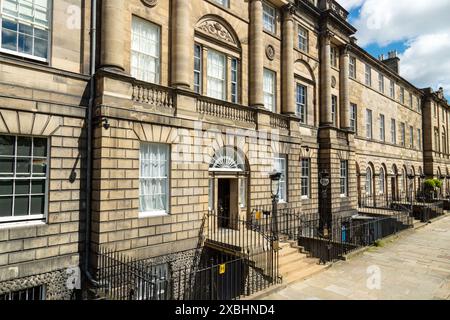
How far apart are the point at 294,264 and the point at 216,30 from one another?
979 centimetres

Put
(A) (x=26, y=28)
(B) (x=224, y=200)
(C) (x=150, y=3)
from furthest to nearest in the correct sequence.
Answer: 1. (B) (x=224, y=200)
2. (C) (x=150, y=3)
3. (A) (x=26, y=28)

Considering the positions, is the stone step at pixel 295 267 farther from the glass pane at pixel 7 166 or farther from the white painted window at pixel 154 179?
the glass pane at pixel 7 166

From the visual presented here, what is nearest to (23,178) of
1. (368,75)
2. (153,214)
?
(153,214)

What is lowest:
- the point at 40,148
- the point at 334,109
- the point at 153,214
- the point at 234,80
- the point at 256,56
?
the point at 153,214

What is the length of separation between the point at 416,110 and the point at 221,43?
31748mm

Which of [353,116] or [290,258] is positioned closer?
[290,258]

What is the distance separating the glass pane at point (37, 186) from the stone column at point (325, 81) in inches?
614

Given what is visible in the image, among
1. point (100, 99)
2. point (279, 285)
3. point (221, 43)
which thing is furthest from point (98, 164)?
point (221, 43)

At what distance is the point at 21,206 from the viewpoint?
7578 mm

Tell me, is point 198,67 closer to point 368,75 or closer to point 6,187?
point 6,187

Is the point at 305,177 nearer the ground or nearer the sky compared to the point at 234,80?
nearer the ground

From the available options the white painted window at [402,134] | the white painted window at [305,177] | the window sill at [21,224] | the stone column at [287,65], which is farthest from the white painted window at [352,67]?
the window sill at [21,224]

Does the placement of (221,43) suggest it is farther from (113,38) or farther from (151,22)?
(113,38)

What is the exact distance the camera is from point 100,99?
28.1 ft
